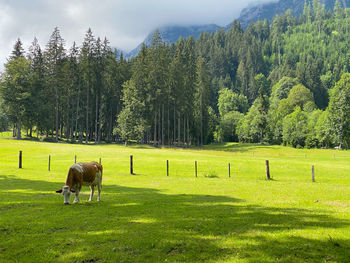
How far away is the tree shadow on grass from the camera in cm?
690

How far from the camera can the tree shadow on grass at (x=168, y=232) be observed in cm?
690

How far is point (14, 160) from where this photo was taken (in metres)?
39.4

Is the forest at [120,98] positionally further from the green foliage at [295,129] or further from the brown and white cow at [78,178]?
the brown and white cow at [78,178]

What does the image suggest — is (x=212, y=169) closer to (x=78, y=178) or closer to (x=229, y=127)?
(x=78, y=178)

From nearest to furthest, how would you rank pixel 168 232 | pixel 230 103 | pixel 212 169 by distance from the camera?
1. pixel 168 232
2. pixel 212 169
3. pixel 230 103

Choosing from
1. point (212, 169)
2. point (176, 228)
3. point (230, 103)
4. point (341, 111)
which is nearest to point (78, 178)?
point (176, 228)

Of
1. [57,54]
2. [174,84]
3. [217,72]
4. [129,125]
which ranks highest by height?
[217,72]

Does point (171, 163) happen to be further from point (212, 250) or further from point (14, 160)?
point (212, 250)

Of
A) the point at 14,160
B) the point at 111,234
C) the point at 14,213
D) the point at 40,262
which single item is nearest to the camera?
the point at 40,262

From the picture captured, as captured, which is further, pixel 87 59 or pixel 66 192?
pixel 87 59

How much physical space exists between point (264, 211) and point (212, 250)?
5316 mm

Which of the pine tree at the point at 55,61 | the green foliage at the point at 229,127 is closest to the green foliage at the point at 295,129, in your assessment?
the green foliage at the point at 229,127

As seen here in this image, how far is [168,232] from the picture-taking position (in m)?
8.57

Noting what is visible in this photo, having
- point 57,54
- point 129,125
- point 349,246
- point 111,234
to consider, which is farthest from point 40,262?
point 57,54
